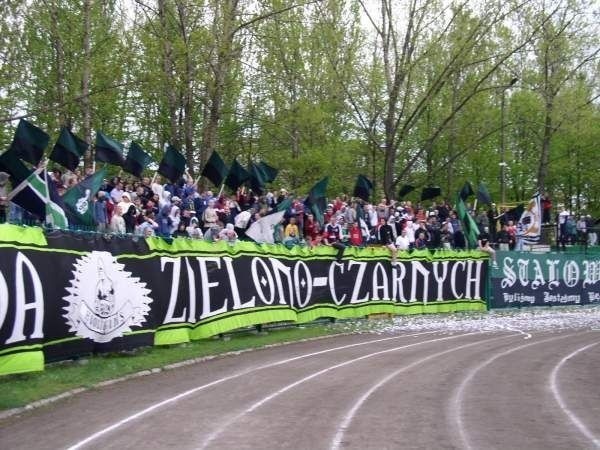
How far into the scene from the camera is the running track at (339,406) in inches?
388

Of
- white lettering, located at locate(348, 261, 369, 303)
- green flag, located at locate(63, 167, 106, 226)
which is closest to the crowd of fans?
green flag, located at locate(63, 167, 106, 226)

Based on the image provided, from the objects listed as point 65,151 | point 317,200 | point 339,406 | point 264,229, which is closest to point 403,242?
point 317,200

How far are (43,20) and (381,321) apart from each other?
1664 cm

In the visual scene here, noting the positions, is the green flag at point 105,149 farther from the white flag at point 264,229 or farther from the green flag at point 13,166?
the green flag at point 13,166

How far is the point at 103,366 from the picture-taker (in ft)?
50.3

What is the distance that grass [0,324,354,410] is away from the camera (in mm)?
12572

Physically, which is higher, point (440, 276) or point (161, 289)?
point (440, 276)

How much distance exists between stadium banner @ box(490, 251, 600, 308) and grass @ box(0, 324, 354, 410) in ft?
44.0

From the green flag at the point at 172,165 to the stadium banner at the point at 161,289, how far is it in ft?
16.4

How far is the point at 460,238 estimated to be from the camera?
34.8m

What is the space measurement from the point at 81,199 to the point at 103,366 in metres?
4.13

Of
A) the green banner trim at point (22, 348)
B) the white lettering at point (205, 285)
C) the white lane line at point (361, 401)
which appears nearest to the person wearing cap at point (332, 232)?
the white lane line at point (361, 401)

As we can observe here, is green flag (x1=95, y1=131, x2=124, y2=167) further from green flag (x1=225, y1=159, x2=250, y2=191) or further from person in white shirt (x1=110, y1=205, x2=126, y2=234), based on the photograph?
green flag (x1=225, y1=159, x2=250, y2=191)

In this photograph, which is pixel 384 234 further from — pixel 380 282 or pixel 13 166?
pixel 13 166
